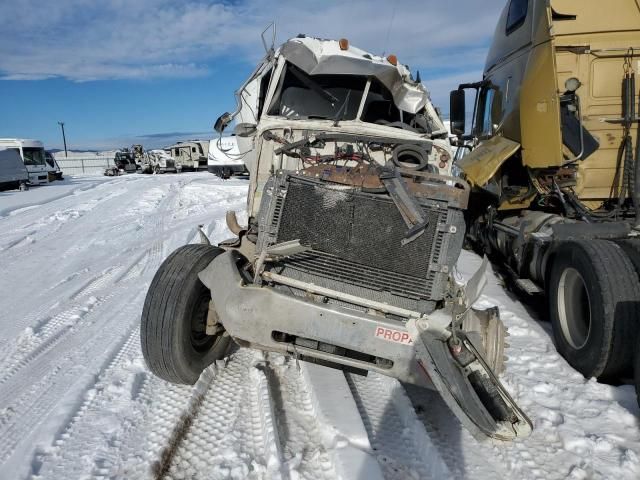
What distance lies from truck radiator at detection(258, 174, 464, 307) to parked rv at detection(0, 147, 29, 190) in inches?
940

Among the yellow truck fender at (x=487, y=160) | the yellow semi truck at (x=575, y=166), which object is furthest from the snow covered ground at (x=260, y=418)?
the yellow truck fender at (x=487, y=160)

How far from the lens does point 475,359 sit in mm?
2947

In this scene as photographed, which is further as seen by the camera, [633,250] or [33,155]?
[33,155]

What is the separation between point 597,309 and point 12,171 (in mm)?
26081

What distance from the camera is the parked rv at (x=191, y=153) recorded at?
34125 mm

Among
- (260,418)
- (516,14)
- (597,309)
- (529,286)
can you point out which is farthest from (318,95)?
(260,418)

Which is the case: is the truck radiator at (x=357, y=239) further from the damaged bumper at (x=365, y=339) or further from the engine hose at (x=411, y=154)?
the engine hose at (x=411, y=154)

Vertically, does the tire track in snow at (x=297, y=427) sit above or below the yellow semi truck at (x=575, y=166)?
below

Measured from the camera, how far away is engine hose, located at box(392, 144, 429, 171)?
171 inches

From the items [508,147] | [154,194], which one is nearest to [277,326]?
[508,147]

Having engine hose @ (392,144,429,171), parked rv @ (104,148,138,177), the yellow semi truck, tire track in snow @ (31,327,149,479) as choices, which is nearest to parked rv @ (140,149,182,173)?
parked rv @ (104,148,138,177)

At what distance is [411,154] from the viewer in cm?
450

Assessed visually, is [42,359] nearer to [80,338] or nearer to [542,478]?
[80,338]

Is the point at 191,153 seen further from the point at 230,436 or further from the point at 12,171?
the point at 230,436
